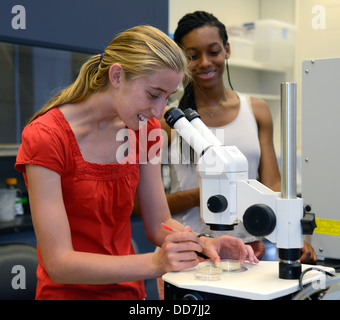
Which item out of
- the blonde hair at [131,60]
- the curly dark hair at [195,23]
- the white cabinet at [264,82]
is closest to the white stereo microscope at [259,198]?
the blonde hair at [131,60]

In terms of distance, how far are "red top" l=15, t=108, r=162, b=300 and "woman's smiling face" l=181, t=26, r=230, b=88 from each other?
56cm

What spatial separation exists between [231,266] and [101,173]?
1.21 feet

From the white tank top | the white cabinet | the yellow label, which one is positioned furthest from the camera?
the white cabinet

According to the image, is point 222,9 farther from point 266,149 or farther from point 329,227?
point 329,227

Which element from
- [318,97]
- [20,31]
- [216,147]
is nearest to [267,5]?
[20,31]

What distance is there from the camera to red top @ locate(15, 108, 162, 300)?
3.44 feet

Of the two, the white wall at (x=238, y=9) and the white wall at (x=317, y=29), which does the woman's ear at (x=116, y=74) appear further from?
the white wall at (x=317, y=29)

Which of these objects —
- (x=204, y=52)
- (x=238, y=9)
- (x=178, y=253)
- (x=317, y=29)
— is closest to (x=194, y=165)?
(x=204, y=52)

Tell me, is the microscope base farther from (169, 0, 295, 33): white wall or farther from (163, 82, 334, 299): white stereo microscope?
(169, 0, 295, 33): white wall

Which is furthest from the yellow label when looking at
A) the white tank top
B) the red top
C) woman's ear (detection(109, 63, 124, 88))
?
woman's ear (detection(109, 63, 124, 88))

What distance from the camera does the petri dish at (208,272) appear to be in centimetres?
92

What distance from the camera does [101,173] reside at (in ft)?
3.73

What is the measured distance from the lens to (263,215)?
0.89 m
